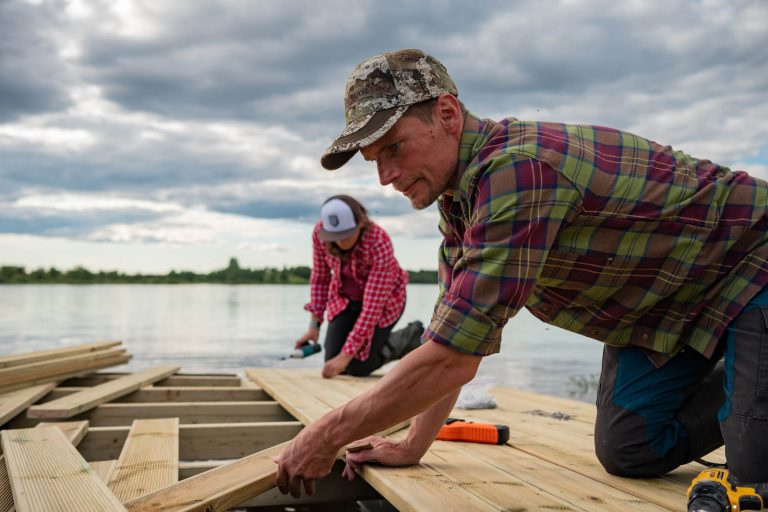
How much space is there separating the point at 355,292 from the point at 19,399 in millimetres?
2489

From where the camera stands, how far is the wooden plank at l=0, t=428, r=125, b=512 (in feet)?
6.12

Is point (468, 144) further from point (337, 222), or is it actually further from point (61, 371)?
point (61, 371)

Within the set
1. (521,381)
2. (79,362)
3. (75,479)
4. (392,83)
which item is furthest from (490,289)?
(521,381)

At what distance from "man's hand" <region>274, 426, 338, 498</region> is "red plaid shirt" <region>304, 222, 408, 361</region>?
3346 millimetres

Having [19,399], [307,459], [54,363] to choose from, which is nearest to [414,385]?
[307,459]

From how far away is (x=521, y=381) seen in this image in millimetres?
7344

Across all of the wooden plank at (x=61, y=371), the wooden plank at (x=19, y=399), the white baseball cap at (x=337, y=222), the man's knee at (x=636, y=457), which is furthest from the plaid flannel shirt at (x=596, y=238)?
the wooden plank at (x=61, y=371)

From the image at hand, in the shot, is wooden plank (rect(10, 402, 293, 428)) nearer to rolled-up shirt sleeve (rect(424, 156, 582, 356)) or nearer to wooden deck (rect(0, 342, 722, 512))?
wooden deck (rect(0, 342, 722, 512))

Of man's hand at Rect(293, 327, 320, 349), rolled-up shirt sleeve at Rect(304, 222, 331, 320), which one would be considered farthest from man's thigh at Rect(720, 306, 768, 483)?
man's hand at Rect(293, 327, 320, 349)

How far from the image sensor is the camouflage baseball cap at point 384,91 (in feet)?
5.82

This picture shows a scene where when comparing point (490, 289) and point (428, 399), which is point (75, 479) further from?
point (490, 289)

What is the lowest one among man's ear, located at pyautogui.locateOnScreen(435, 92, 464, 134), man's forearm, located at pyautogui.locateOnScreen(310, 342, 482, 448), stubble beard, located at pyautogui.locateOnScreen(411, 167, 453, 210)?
man's forearm, located at pyautogui.locateOnScreen(310, 342, 482, 448)

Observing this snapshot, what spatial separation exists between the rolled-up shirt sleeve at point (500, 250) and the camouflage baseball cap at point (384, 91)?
0.26 meters

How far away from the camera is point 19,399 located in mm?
3984
